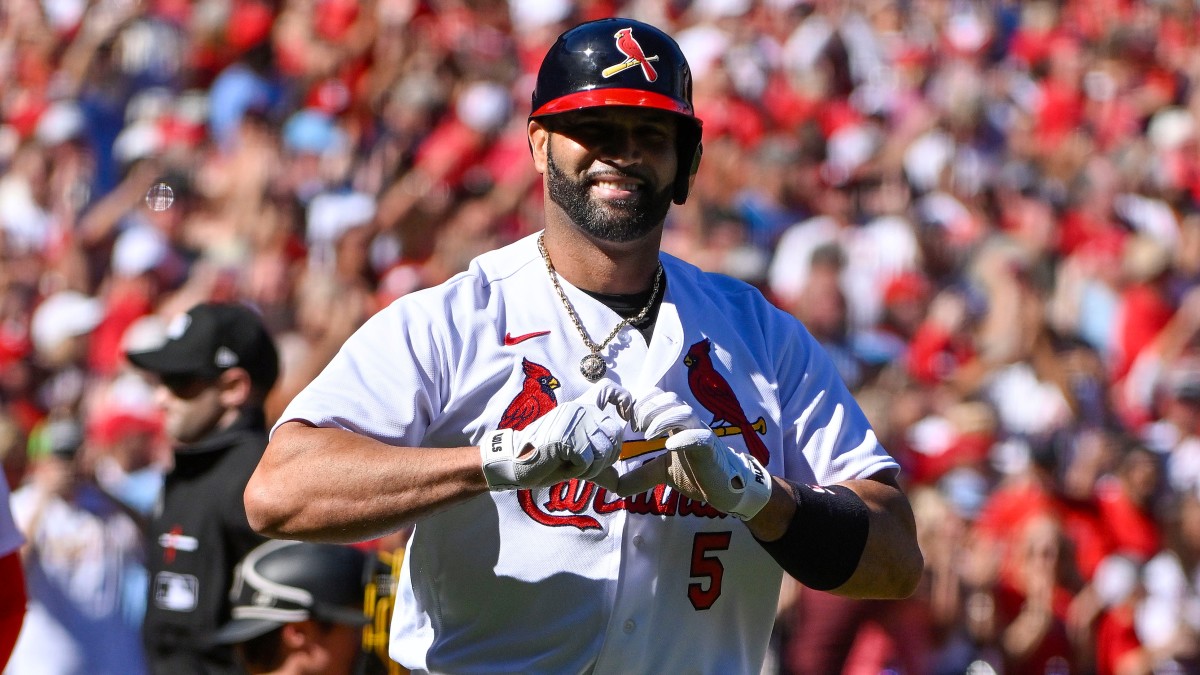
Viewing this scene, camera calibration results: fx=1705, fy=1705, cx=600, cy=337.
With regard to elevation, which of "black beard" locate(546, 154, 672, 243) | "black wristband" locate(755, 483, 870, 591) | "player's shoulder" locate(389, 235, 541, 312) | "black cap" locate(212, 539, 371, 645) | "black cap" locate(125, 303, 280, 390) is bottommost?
"black cap" locate(212, 539, 371, 645)

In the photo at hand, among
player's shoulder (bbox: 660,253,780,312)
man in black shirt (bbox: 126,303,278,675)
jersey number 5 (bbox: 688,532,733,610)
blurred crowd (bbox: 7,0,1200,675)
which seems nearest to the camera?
jersey number 5 (bbox: 688,532,733,610)

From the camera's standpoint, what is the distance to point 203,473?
16.6 ft

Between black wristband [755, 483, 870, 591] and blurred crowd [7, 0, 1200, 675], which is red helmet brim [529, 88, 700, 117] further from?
blurred crowd [7, 0, 1200, 675]

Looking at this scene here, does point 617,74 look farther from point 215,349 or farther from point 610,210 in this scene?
point 215,349

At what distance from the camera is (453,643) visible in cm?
299

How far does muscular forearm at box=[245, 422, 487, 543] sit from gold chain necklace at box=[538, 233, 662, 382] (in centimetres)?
39

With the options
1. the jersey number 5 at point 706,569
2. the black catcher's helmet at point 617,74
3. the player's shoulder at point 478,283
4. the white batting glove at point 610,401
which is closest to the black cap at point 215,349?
the player's shoulder at point 478,283

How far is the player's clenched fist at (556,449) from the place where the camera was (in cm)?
260

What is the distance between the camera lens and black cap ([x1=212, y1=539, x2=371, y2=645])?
4176 mm

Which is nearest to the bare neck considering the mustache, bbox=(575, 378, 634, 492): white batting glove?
the mustache

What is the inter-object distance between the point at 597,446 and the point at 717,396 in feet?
1.79

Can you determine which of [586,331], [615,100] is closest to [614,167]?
[615,100]

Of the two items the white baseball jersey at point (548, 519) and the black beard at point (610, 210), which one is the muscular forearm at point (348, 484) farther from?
the black beard at point (610, 210)

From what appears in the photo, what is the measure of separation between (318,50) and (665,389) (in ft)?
28.4
